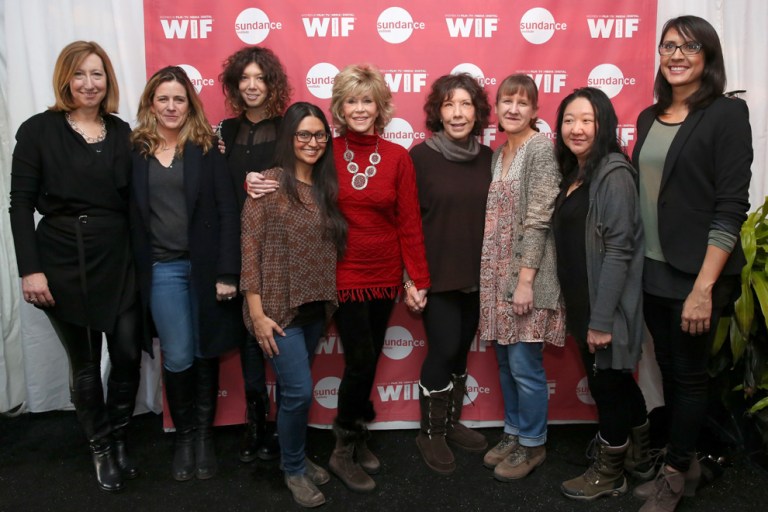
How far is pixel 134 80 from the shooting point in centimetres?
290

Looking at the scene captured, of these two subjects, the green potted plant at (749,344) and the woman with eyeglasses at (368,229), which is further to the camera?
the green potted plant at (749,344)

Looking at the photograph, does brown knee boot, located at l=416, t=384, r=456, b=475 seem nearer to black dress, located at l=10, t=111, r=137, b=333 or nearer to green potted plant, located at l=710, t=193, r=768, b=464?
green potted plant, located at l=710, t=193, r=768, b=464

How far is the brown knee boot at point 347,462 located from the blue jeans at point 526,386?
2.22ft

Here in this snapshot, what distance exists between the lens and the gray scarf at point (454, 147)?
2.39 m

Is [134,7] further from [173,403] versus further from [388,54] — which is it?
[173,403]

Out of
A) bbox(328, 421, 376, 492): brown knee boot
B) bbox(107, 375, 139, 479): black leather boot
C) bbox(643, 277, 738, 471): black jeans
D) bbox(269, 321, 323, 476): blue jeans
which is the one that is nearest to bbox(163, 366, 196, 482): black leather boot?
bbox(107, 375, 139, 479): black leather boot

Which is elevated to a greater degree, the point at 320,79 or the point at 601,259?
the point at 320,79

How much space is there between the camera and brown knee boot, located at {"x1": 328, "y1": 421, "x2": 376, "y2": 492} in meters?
2.39

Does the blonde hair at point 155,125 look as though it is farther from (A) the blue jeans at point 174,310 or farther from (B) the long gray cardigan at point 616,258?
(B) the long gray cardigan at point 616,258

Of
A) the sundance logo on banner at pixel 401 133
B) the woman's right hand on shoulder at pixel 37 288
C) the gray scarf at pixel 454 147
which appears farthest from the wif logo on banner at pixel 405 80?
the woman's right hand on shoulder at pixel 37 288

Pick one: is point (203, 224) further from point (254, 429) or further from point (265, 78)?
point (254, 429)

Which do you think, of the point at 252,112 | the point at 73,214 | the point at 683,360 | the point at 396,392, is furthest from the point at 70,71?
the point at 683,360

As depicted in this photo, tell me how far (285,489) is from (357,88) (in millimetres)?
1639

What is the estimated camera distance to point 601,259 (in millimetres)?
2076
